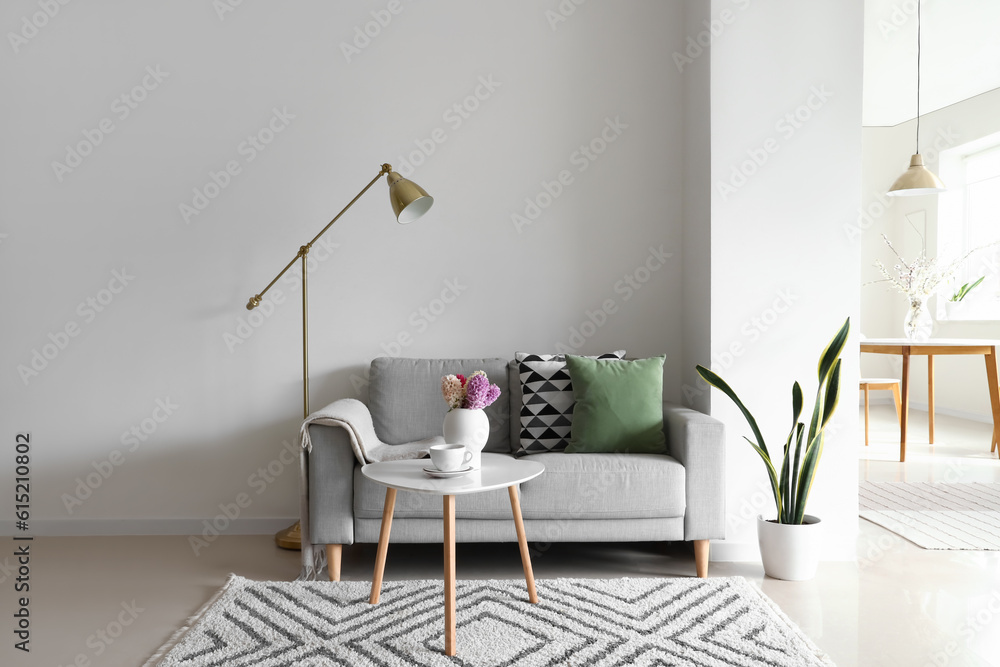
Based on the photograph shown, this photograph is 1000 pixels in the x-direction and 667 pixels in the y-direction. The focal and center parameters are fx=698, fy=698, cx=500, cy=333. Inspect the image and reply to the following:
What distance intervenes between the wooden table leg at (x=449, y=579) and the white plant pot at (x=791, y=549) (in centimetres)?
131

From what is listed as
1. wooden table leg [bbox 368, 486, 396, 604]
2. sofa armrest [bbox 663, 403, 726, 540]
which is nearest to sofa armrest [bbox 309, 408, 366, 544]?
wooden table leg [bbox 368, 486, 396, 604]

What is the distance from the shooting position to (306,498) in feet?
8.65

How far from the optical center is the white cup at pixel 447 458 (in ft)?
7.04

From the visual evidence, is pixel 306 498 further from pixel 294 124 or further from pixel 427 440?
pixel 294 124

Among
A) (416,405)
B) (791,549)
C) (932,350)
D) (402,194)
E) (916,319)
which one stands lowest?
(791,549)

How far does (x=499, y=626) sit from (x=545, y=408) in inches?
40.5

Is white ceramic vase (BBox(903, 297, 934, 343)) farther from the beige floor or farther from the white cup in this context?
the white cup

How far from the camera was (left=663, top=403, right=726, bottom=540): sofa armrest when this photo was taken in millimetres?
2637

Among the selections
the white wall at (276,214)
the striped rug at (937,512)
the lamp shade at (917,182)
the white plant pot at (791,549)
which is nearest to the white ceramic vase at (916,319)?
the lamp shade at (917,182)

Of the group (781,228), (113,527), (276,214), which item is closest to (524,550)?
(781,228)

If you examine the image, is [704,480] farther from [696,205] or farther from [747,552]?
[696,205]

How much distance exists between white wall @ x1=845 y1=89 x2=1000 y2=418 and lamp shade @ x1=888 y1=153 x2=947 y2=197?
2223 millimetres

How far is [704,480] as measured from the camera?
8.68 feet

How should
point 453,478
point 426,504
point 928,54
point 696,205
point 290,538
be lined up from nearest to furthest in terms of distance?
point 453,478 < point 426,504 < point 290,538 < point 696,205 < point 928,54
